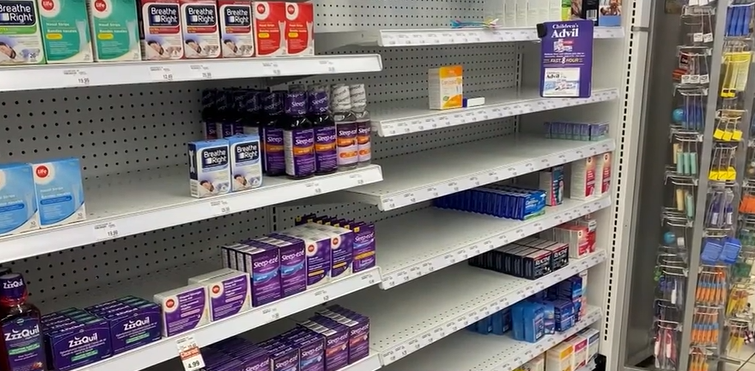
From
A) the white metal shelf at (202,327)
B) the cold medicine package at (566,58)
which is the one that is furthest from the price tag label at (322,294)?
the cold medicine package at (566,58)

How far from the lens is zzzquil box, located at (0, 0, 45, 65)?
1.31 meters

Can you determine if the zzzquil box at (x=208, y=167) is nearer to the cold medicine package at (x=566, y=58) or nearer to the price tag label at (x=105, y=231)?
the price tag label at (x=105, y=231)

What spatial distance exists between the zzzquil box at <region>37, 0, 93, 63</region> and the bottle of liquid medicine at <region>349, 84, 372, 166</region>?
817mm

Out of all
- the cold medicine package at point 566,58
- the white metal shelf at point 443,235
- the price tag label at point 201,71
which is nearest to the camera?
the price tag label at point 201,71

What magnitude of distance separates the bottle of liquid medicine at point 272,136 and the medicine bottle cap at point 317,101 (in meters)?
0.09

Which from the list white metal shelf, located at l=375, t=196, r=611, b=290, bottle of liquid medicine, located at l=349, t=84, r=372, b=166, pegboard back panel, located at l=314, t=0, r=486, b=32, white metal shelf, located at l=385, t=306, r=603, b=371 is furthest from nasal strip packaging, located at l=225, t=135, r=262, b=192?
white metal shelf, located at l=385, t=306, r=603, b=371

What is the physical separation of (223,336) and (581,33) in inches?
66.4

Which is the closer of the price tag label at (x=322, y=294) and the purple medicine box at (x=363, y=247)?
the price tag label at (x=322, y=294)

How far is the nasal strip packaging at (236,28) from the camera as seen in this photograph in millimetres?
1655

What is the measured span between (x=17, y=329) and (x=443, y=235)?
1.66m

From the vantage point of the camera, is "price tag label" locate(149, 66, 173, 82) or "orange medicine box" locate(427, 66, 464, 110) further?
"orange medicine box" locate(427, 66, 464, 110)

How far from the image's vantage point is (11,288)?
1385mm

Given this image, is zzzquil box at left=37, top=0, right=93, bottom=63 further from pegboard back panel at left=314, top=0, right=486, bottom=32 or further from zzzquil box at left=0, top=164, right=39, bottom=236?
pegboard back panel at left=314, top=0, right=486, bottom=32

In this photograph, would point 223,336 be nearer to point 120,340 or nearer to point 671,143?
point 120,340
